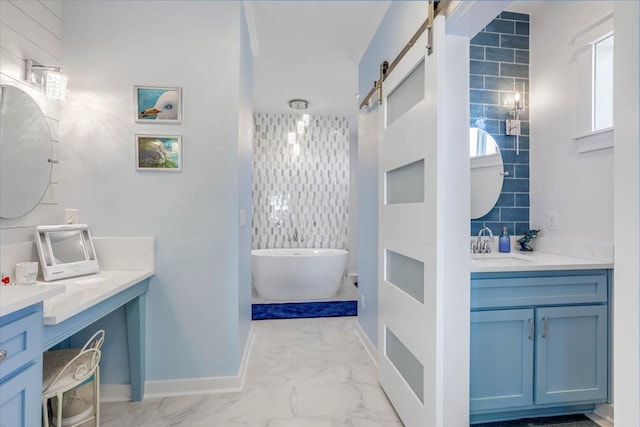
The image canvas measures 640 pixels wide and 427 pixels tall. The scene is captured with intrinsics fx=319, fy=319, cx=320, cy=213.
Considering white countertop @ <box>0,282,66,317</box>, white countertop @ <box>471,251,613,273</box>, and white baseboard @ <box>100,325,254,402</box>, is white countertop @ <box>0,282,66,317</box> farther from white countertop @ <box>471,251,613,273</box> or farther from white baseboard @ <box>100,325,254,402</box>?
white countertop @ <box>471,251,613,273</box>

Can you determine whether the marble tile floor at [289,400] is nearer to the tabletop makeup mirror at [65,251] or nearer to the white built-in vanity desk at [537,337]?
the white built-in vanity desk at [537,337]

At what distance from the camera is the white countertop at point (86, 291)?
1.25 meters

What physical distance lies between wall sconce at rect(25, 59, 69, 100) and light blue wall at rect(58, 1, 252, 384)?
26 centimetres

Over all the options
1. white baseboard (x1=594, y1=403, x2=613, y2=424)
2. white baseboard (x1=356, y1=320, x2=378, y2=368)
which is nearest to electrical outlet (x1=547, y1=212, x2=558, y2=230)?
white baseboard (x1=594, y1=403, x2=613, y2=424)

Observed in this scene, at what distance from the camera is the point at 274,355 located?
2.61 metres

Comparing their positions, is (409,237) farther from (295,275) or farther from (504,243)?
(295,275)

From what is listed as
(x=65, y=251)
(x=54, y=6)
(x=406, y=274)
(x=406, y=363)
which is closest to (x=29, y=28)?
(x=54, y=6)

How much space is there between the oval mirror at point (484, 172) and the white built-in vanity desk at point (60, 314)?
2.22m

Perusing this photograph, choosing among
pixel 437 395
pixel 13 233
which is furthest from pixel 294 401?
pixel 13 233

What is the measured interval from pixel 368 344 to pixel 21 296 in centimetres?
231

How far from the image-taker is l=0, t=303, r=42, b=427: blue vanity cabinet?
3.21ft

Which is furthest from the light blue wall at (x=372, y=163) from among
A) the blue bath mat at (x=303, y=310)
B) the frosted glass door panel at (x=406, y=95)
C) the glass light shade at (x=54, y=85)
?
the glass light shade at (x=54, y=85)

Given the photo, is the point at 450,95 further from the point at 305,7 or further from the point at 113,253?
the point at 113,253

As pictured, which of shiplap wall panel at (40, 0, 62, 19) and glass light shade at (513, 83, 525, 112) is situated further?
glass light shade at (513, 83, 525, 112)
